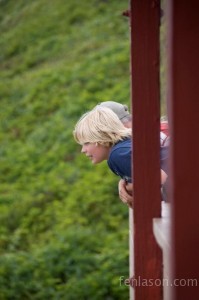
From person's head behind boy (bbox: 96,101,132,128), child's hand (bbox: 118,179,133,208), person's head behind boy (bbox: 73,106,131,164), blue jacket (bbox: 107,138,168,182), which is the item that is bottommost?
child's hand (bbox: 118,179,133,208)

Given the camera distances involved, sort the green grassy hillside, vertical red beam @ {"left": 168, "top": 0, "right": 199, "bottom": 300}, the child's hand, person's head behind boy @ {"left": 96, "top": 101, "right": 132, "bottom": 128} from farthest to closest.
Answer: the green grassy hillside
person's head behind boy @ {"left": 96, "top": 101, "right": 132, "bottom": 128}
the child's hand
vertical red beam @ {"left": 168, "top": 0, "right": 199, "bottom": 300}

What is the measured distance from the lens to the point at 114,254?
9.09m

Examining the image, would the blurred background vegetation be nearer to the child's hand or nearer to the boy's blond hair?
the boy's blond hair

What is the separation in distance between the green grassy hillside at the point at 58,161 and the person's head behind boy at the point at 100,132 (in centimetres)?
534

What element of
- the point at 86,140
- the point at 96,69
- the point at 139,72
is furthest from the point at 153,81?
the point at 96,69

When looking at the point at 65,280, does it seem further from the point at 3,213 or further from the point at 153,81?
the point at 153,81

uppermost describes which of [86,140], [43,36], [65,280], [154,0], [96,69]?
[43,36]

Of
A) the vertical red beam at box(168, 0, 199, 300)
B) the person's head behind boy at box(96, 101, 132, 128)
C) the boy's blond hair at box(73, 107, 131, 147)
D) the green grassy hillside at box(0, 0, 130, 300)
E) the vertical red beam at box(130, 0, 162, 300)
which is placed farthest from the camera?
the green grassy hillside at box(0, 0, 130, 300)

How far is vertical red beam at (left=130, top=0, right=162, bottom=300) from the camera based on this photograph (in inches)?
103

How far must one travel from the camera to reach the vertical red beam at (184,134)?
1.80 metres

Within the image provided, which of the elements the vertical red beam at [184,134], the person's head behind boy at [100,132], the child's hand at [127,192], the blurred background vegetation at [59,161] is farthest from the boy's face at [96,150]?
the blurred background vegetation at [59,161]

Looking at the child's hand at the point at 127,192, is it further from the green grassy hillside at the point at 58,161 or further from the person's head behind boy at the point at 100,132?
the green grassy hillside at the point at 58,161

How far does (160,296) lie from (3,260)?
266 inches

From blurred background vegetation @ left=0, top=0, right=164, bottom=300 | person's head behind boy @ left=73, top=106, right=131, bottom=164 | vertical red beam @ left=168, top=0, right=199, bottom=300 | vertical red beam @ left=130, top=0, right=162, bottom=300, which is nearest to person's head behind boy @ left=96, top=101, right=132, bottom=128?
person's head behind boy @ left=73, top=106, right=131, bottom=164
